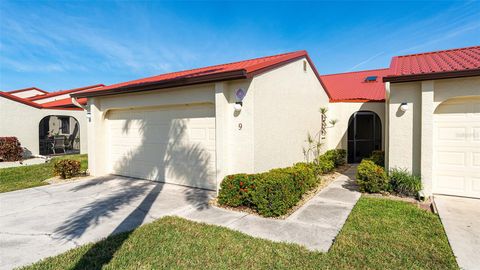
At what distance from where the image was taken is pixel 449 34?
1213cm

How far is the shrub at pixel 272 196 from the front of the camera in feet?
18.0

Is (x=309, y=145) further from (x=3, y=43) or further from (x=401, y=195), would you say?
(x=3, y=43)

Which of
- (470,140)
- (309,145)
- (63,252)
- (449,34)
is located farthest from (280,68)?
(449,34)

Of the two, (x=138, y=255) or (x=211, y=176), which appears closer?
(x=138, y=255)

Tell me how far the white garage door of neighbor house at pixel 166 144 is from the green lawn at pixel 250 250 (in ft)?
9.61

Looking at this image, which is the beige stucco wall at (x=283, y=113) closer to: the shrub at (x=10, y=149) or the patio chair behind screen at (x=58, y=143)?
the shrub at (x=10, y=149)

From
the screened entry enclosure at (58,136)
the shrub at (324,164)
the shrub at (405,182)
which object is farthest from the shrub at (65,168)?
the shrub at (405,182)

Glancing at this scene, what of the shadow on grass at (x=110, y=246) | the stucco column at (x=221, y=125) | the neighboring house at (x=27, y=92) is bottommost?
the shadow on grass at (x=110, y=246)

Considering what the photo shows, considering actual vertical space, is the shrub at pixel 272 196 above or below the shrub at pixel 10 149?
below

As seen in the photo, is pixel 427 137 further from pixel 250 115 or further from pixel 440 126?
pixel 250 115

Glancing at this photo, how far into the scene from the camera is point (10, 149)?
13.2 metres

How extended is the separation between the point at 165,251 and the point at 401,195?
6.34 metres

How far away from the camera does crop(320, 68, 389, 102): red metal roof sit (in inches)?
522

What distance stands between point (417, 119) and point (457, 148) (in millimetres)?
1223
